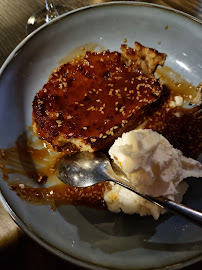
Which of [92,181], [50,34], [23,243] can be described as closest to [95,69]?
[50,34]

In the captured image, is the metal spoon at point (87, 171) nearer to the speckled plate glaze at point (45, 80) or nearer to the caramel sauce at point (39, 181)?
the caramel sauce at point (39, 181)

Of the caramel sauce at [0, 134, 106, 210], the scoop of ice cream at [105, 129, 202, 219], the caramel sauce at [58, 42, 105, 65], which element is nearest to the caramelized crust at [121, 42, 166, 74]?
the caramel sauce at [58, 42, 105, 65]

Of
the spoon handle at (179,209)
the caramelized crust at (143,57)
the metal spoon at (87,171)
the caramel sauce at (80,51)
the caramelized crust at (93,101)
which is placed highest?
the caramel sauce at (80,51)

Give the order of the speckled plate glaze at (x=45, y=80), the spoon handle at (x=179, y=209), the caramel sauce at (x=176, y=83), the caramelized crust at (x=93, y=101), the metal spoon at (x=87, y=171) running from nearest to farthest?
the spoon handle at (x=179, y=209) < the speckled plate glaze at (x=45, y=80) < the metal spoon at (x=87, y=171) < the caramelized crust at (x=93, y=101) < the caramel sauce at (x=176, y=83)

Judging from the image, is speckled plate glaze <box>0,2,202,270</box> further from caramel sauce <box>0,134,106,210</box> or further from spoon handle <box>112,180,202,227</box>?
spoon handle <box>112,180,202,227</box>

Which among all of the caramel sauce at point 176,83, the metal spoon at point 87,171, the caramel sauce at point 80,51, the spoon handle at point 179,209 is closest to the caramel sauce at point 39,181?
the metal spoon at point 87,171

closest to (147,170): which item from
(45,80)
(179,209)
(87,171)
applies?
(179,209)
